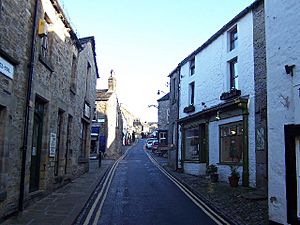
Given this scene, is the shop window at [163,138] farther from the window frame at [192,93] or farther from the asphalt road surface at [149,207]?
the asphalt road surface at [149,207]

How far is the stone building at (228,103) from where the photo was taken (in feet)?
50.2

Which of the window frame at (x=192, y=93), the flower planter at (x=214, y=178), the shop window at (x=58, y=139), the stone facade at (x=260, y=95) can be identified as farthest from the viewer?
the window frame at (x=192, y=93)

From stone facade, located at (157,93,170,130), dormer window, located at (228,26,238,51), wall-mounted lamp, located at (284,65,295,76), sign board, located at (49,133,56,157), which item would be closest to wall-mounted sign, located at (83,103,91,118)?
sign board, located at (49,133,56,157)

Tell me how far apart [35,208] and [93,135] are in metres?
31.1

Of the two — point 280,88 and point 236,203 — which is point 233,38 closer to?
point 236,203

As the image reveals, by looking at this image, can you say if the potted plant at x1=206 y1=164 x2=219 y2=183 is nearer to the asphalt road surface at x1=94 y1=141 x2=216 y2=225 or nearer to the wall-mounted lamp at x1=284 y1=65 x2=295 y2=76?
the asphalt road surface at x1=94 y1=141 x2=216 y2=225

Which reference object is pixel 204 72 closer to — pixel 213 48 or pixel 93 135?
pixel 213 48

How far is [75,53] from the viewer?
1669 cm

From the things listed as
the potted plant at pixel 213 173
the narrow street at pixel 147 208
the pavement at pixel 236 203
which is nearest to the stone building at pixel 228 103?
the potted plant at pixel 213 173

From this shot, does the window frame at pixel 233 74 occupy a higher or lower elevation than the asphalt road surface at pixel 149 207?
higher

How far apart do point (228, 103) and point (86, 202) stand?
9.03 meters

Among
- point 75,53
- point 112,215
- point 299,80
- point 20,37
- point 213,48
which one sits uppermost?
point 213,48

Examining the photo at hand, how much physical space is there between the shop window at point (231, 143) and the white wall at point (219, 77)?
388mm

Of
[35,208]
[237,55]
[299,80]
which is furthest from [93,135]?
[299,80]
